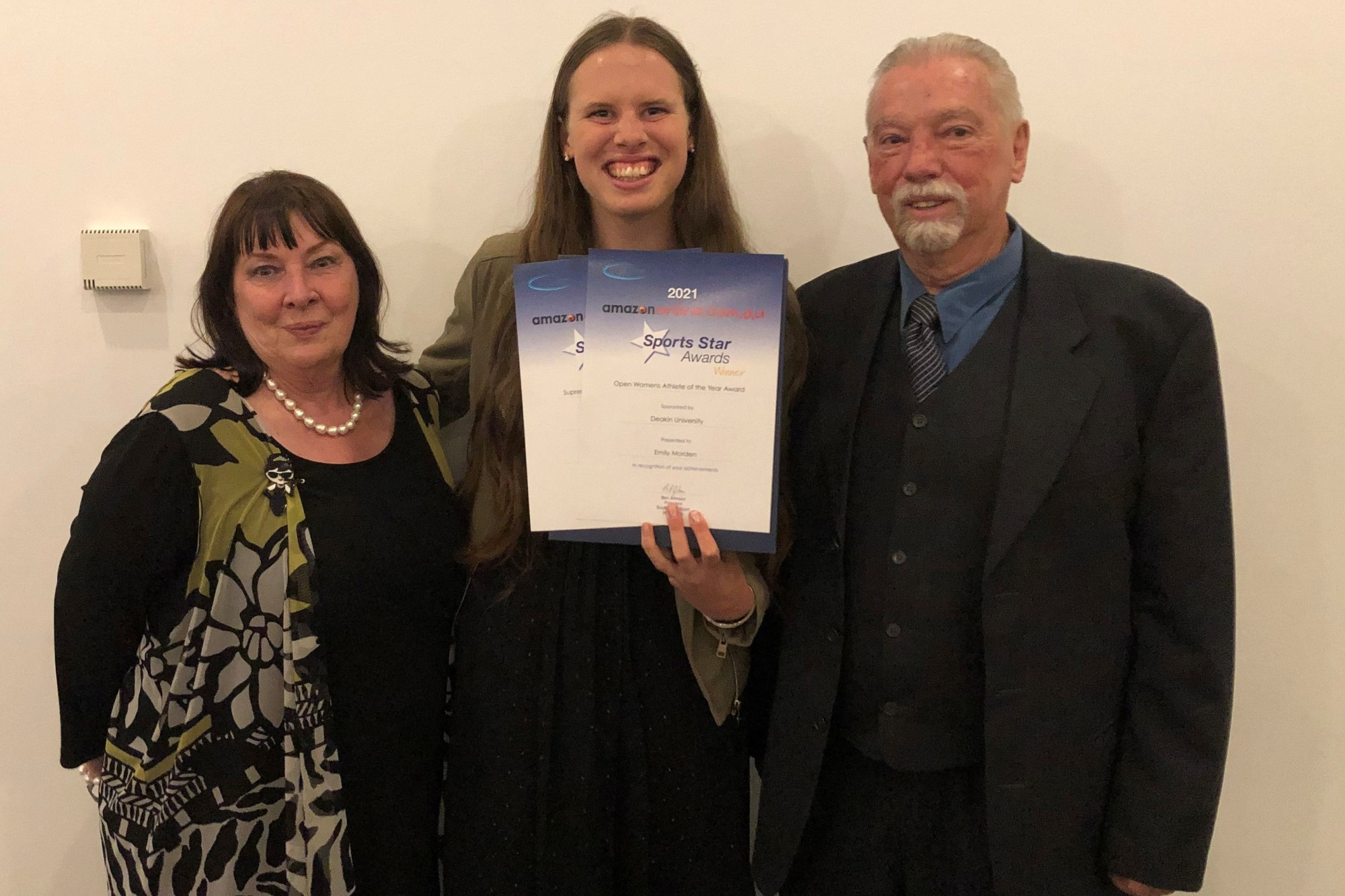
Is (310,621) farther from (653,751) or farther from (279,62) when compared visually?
(279,62)

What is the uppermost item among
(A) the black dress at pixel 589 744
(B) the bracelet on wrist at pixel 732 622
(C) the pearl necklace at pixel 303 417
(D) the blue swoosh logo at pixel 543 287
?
(D) the blue swoosh logo at pixel 543 287

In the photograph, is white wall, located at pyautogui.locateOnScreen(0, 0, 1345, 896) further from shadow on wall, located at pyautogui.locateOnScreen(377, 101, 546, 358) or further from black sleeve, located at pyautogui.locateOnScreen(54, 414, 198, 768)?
black sleeve, located at pyautogui.locateOnScreen(54, 414, 198, 768)

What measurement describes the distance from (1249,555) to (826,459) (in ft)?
3.08

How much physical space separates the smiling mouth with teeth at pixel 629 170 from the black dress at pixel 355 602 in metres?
0.53

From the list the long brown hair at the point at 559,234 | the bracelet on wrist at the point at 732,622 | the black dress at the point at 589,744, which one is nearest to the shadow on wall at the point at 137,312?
the long brown hair at the point at 559,234

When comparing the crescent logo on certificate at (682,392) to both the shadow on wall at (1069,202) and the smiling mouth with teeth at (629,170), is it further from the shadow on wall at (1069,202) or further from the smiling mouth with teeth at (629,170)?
the shadow on wall at (1069,202)

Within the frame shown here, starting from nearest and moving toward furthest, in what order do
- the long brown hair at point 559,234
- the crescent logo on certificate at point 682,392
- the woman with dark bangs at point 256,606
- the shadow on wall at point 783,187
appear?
the crescent logo on certificate at point 682,392 → the woman with dark bangs at point 256,606 → the long brown hair at point 559,234 → the shadow on wall at point 783,187

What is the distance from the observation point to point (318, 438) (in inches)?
51.7

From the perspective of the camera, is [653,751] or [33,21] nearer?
[653,751]

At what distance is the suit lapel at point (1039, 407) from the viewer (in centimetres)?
113

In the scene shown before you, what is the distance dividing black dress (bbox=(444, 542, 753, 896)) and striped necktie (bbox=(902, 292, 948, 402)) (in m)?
0.49

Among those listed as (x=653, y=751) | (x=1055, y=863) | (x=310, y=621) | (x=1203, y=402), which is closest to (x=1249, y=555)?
(x=1203, y=402)

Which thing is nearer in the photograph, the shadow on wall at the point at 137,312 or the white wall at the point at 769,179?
the white wall at the point at 769,179

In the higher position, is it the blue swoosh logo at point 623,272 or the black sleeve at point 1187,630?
the blue swoosh logo at point 623,272
